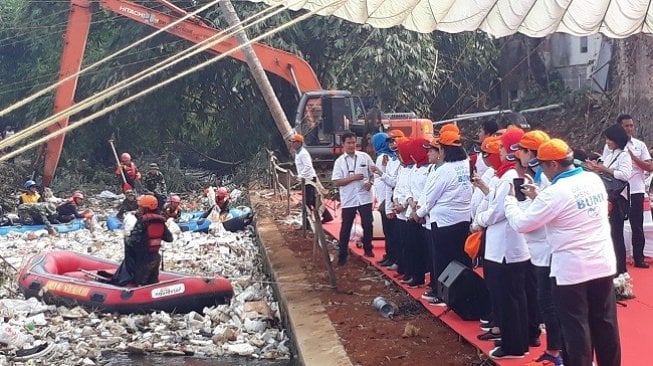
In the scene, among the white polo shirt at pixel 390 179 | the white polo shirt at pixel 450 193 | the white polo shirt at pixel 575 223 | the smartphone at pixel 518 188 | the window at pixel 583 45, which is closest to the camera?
the white polo shirt at pixel 575 223

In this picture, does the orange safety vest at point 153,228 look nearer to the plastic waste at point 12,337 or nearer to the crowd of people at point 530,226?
the plastic waste at point 12,337

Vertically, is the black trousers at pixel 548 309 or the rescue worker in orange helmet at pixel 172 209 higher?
the black trousers at pixel 548 309

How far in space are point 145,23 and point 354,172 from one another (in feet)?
37.2

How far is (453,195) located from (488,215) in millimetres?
1203

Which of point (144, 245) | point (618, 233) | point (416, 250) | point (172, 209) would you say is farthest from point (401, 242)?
point (172, 209)

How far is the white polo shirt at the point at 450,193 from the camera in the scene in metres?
6.66

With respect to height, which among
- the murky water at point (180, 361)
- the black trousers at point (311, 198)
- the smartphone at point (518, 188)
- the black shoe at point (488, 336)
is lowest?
the murky water at point (180, 361)

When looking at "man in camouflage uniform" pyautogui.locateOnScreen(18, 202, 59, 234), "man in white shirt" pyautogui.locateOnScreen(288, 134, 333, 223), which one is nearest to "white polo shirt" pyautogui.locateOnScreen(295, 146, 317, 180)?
"man in white shirt" pyautogui.locateOnScreen(288, 134, 333, 223)

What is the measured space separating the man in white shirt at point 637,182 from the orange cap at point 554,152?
139 inches

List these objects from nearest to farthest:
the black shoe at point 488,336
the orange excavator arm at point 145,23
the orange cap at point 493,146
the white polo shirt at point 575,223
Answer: the white polo shirt at point 575,223, the orange cap at point 493,146, the black shoe at point 488,336, the orange excavator arm at point 145,23

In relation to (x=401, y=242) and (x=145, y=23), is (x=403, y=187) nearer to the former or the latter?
(x=401, y=242)

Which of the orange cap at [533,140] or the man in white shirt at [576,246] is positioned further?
the orange cap at [533,140]

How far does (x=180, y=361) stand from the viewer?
8438mm

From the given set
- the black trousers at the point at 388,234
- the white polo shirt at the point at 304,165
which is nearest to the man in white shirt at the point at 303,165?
the white polo shirt at the point at 304,165
